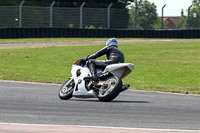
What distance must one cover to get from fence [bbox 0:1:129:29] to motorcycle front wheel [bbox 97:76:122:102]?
27.8 metres

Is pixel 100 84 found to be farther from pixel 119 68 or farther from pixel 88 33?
pixel 88 33

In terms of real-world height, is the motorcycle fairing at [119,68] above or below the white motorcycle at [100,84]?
above

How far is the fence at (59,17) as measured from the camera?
3756 centimetres

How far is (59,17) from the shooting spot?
3878 cm

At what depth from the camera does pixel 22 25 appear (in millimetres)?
38406

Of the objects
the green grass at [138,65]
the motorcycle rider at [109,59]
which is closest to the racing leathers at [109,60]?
the motorcycle rider at [109,59]

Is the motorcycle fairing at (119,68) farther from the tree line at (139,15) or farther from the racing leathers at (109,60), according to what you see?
the tree line at (139,15)

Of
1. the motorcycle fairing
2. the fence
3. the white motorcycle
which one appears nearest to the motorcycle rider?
the white motorcycle

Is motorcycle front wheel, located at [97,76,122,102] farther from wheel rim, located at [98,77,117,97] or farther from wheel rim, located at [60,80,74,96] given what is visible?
wheel rim, located at [60,80,74,96]

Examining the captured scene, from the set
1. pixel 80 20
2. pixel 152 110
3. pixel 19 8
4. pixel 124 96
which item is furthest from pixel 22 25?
pixel 152 110

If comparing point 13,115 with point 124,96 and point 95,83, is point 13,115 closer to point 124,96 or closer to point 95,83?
point 95,83

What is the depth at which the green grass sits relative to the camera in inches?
601

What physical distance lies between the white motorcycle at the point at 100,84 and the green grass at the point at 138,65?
138 inches

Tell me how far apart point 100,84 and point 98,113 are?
1.59m
